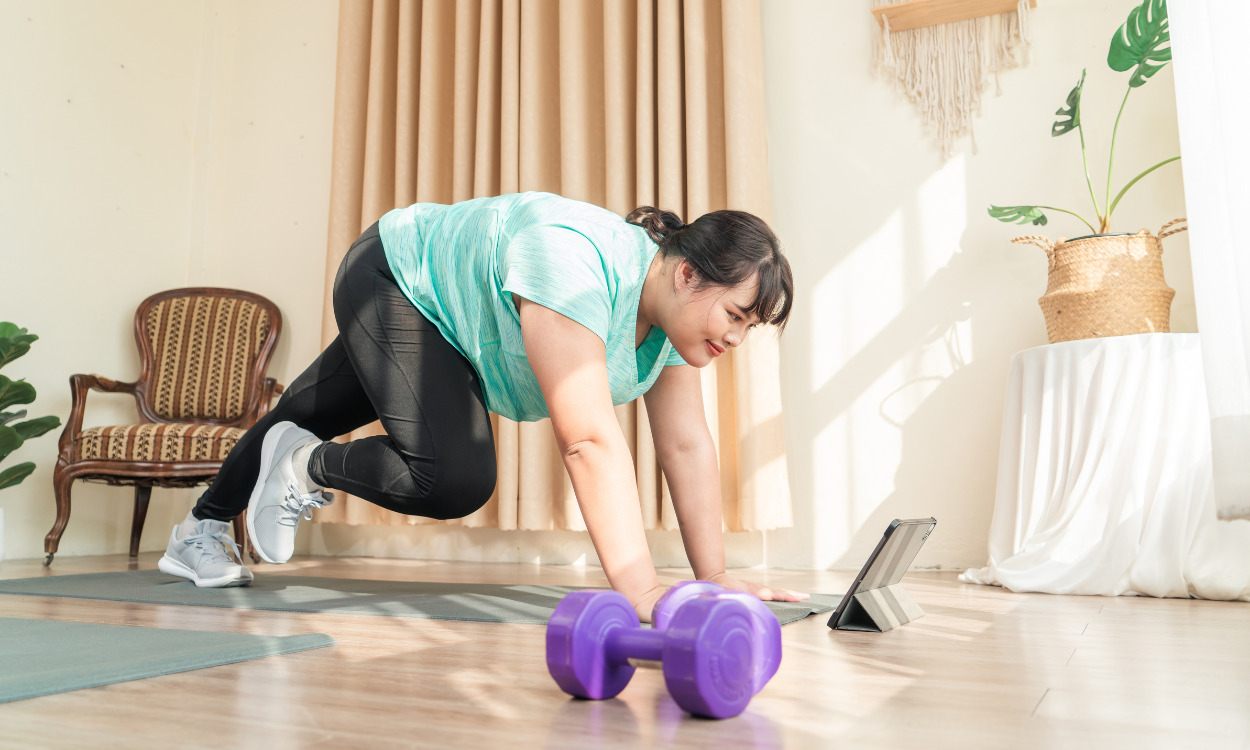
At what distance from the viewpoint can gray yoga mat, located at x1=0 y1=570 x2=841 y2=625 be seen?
144 centimetres

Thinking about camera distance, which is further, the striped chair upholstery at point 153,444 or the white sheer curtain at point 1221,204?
the striped chair upholstery at point 153,444

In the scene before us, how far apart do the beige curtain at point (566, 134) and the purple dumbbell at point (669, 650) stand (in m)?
1.66

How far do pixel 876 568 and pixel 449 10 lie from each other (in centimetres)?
245

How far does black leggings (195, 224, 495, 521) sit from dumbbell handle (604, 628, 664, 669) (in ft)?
2.40

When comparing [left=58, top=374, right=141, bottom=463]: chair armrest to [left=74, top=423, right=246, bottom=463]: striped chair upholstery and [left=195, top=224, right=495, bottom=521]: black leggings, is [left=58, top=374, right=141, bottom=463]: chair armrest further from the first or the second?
[left=195, top=224, right=495, bottom=521]: black leggings

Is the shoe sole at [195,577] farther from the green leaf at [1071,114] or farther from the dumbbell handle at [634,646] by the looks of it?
the green leaf at [1071,114]

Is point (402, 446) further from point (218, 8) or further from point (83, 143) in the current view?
point (218, 8)

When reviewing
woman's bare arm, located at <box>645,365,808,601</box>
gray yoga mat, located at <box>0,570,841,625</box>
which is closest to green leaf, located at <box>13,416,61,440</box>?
gray yoga mat, located at <box>0,570,841,625</box>

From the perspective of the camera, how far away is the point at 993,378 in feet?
7.88

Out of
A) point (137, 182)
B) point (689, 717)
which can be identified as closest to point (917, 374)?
point (689, 717)

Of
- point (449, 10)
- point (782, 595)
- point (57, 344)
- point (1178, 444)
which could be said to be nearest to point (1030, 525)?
point (1178, 444)

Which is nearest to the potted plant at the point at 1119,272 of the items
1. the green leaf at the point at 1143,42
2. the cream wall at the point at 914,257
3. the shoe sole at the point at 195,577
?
the green leaf at the point at 1143,42

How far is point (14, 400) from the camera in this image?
2.52 m

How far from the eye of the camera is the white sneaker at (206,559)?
5.73ft
